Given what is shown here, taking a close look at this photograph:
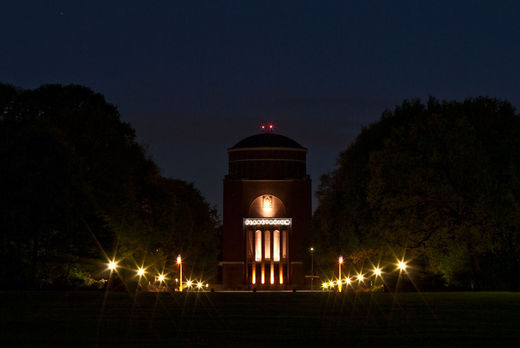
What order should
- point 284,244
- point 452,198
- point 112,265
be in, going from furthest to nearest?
1. point 284,244
2. point 112,265
3. point 452,198

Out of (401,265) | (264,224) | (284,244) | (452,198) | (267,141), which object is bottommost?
(401,265)

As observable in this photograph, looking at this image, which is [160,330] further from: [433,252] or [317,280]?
[317,280]

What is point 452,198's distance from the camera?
49.7m

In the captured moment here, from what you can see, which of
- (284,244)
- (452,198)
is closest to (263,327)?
(452,198)

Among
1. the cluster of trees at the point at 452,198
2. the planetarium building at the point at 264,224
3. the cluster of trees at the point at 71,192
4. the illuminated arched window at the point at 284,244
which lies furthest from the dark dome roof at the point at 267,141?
the cluster of trees at the point at 452,198

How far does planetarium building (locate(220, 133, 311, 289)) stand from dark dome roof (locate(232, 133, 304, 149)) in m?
2.24

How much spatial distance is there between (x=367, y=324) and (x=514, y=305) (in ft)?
33.4

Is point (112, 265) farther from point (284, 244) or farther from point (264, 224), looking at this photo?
point (284, 244)

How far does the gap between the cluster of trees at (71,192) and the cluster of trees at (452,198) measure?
528 inches

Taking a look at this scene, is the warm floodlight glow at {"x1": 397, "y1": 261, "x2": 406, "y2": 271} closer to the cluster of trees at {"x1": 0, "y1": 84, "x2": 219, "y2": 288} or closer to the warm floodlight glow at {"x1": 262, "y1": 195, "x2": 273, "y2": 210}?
the cluster of trees at {"x1": 0, "y1": 84, "x2": 219, "y2": 288}

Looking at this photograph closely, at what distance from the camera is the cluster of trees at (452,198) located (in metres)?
49.7

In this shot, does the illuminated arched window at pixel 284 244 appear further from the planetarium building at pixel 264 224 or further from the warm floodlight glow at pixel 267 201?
the warm floodlight glow at pixel 267 201

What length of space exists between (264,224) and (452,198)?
86.9 m

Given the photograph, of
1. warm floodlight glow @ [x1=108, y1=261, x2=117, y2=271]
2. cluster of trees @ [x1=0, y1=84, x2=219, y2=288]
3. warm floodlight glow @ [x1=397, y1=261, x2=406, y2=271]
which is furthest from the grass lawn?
warm floodlight glow @ [x1=108, y1=261, x2=117, y2=271]
